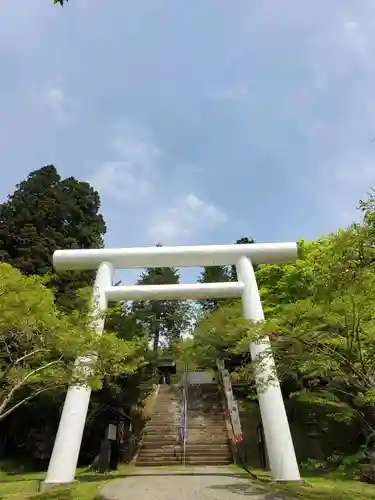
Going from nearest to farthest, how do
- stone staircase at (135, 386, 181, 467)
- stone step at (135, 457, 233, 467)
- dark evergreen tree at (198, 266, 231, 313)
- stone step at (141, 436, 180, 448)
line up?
stone step at (135, 457, 233, 467), stone staircase at (135, 386, 181, 467), stone step at (141, 436, 180, 448), dark evergreen tree at (198, 266, 231, 313)

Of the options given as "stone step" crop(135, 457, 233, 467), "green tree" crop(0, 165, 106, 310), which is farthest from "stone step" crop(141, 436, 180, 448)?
"green tree" crop(0, 165, 106, 310)

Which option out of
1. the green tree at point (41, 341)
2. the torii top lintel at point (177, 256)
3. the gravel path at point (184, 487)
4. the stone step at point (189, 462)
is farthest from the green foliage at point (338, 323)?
the stone step at point (189, 462)

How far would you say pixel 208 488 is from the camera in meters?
10.0

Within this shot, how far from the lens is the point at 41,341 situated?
30.7 ft

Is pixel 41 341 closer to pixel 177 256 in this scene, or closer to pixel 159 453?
pixel 177 256

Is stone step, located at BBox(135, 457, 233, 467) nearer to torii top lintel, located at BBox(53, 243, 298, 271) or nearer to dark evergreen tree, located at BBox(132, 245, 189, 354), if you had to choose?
torii top lintel, located at BBox(53, 243, 298, 271)

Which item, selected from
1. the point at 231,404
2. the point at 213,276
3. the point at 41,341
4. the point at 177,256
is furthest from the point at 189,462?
the point at 213,276

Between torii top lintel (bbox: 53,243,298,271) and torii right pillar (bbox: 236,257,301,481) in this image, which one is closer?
torii right pillar (bbox: 236,257,301,481)

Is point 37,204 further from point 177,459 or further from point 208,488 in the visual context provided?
point 208,488

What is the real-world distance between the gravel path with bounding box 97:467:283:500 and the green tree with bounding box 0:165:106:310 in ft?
27.2

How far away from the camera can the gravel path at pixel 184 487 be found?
30.1 feet

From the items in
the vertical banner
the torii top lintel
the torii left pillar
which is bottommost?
the torii left pillar

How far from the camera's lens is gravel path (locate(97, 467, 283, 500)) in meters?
9.19

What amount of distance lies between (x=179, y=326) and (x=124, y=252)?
883 inches
